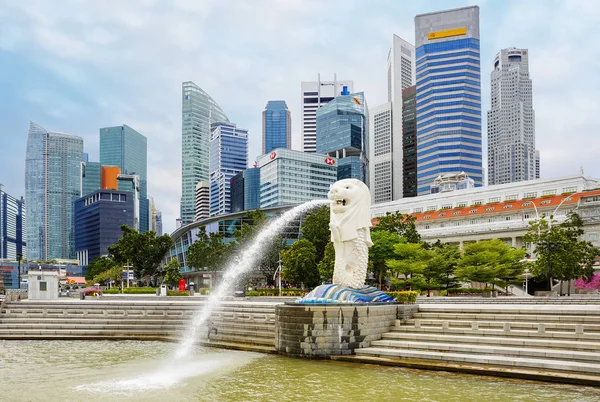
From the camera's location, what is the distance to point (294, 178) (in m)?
163

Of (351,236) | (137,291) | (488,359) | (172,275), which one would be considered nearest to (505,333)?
(488,359)

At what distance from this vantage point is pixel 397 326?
23109 millimetres

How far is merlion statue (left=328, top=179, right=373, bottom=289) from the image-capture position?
79.6 ft

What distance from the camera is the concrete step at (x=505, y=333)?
719 inches

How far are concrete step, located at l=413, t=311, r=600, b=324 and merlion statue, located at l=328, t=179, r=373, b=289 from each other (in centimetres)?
333

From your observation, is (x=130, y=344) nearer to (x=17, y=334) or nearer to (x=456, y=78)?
(x=17, y=334)

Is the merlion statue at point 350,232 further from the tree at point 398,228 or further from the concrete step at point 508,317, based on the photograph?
the tree at point 398,228

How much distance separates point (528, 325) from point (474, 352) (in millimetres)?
2635

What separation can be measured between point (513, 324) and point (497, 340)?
1.44 m

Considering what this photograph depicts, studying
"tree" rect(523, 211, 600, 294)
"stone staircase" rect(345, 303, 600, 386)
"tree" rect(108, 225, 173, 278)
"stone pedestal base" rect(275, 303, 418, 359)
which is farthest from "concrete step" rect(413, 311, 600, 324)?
"tree" rect(108, 225, 173, 278)

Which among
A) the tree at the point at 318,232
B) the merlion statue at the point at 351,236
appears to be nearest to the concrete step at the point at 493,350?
the merlion statue at the point at 351,236

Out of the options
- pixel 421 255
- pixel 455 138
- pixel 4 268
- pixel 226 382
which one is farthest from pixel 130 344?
pixel 4 268

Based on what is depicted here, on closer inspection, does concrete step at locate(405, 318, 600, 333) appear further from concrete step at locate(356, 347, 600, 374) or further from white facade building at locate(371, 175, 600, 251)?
white facade building at locate(371, 175, 600, 251)

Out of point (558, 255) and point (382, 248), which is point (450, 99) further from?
point (558, 255)
